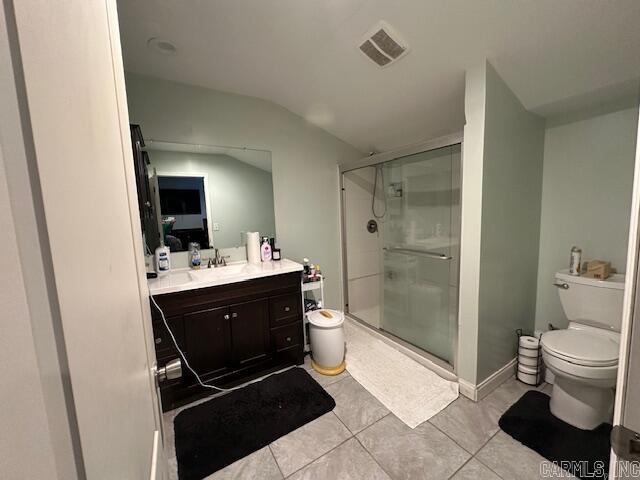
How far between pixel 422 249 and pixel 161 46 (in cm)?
252

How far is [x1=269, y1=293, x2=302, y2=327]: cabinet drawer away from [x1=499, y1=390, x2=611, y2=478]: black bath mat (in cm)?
151

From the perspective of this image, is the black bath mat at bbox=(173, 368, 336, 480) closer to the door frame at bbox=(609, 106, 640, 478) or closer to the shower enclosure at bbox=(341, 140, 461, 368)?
the shower enclosure at bbox=(341, 140, 461, 368)

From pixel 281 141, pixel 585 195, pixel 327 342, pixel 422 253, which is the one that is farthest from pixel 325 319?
pixel 585 195

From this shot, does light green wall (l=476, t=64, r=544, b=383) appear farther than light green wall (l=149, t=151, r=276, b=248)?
No

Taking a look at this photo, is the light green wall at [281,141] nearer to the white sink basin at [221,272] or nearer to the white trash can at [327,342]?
the white sink basin at [221,272]

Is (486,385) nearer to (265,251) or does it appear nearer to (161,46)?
(265,251)

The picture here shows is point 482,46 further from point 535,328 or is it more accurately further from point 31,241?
point 535,328

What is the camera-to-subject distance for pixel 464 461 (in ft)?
4.44

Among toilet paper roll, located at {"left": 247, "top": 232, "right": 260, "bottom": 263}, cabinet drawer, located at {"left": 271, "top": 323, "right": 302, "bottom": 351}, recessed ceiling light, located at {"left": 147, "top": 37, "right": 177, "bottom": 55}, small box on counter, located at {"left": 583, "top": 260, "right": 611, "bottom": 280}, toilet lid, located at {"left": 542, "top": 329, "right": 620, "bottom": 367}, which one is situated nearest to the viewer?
toilet lid, located at {"left": 542, "top": 329, "right": 620, "bottom": 367}

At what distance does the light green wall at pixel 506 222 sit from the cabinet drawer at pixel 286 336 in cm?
133

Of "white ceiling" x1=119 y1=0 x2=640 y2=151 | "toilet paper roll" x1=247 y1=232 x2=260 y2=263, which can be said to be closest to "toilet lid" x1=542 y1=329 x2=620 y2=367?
"white ceiling" x1=119 y1=0 x2=640 y2=151

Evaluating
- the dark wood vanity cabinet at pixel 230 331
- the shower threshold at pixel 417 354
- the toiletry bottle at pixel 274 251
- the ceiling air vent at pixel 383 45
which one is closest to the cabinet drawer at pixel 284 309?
the dark wood vanity cabinet at pixel 230 331

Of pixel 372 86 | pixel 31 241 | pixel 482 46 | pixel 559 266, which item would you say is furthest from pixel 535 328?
pixel 31 241

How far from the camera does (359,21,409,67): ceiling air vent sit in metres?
1.50
